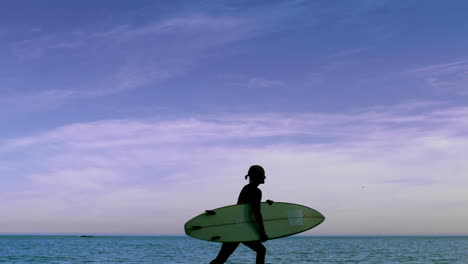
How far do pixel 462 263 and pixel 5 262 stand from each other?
32.1m

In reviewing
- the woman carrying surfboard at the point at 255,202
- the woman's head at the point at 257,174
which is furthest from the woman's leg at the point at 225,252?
the woman's head at the point at 257,174

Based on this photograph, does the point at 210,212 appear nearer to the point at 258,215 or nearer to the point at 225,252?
the point at 225,252

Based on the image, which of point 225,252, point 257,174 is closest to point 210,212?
point 225,252

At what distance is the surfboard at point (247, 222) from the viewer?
8.52 m

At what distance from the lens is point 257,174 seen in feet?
25.6

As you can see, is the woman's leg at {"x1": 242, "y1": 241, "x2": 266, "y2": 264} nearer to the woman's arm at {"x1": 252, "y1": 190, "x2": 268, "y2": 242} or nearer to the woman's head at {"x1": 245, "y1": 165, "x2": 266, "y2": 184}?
the woman's arm at {"x1": 252, "y1": 190, "x2": 268, "y2": 242}

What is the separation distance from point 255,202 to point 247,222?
2.45 feet

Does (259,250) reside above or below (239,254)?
above

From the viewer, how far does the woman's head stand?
7820 millimetres

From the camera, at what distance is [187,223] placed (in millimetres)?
9273

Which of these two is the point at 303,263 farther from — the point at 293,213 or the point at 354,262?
the point at 293,213

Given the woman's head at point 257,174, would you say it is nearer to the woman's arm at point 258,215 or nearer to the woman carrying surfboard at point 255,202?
the woman carrying surfboard at point 255,202

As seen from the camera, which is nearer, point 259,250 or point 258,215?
point 259,250

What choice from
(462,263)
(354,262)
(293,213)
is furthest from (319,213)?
(462,263)
